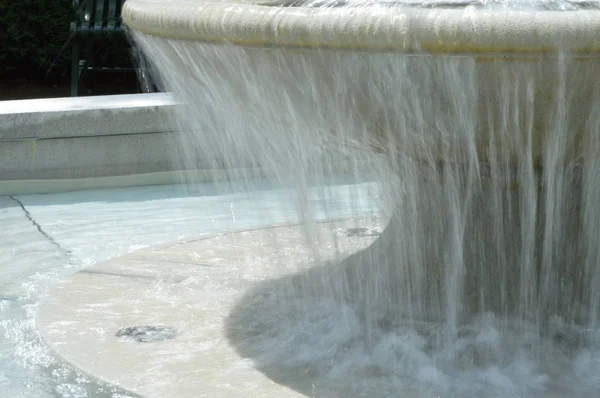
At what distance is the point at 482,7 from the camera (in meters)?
2.66

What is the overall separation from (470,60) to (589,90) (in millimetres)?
344

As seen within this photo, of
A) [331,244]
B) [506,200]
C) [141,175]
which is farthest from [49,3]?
[506,200]

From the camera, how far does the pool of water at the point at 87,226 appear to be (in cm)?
324

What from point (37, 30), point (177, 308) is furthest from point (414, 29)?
point (37, 30)

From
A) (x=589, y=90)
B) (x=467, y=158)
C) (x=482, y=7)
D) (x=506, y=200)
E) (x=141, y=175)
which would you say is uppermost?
(x=482, y=7)

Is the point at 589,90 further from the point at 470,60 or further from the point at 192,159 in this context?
the point at 192,159

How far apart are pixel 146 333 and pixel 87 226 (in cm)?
179

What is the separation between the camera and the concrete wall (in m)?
5.59

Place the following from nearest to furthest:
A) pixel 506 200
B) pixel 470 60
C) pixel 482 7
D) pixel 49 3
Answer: pixel 470 60 → pixel 482 7 → pixel 506 200 → pixel 49 3

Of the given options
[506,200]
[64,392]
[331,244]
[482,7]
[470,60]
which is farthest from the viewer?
[331,244]

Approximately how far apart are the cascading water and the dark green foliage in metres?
7.83

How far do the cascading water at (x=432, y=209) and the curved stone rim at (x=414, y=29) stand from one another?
4 cm

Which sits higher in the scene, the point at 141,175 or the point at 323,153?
the point at 323,153

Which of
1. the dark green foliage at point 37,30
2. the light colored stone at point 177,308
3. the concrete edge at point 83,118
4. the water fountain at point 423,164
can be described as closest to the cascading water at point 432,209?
the water fountain at point 423,164
